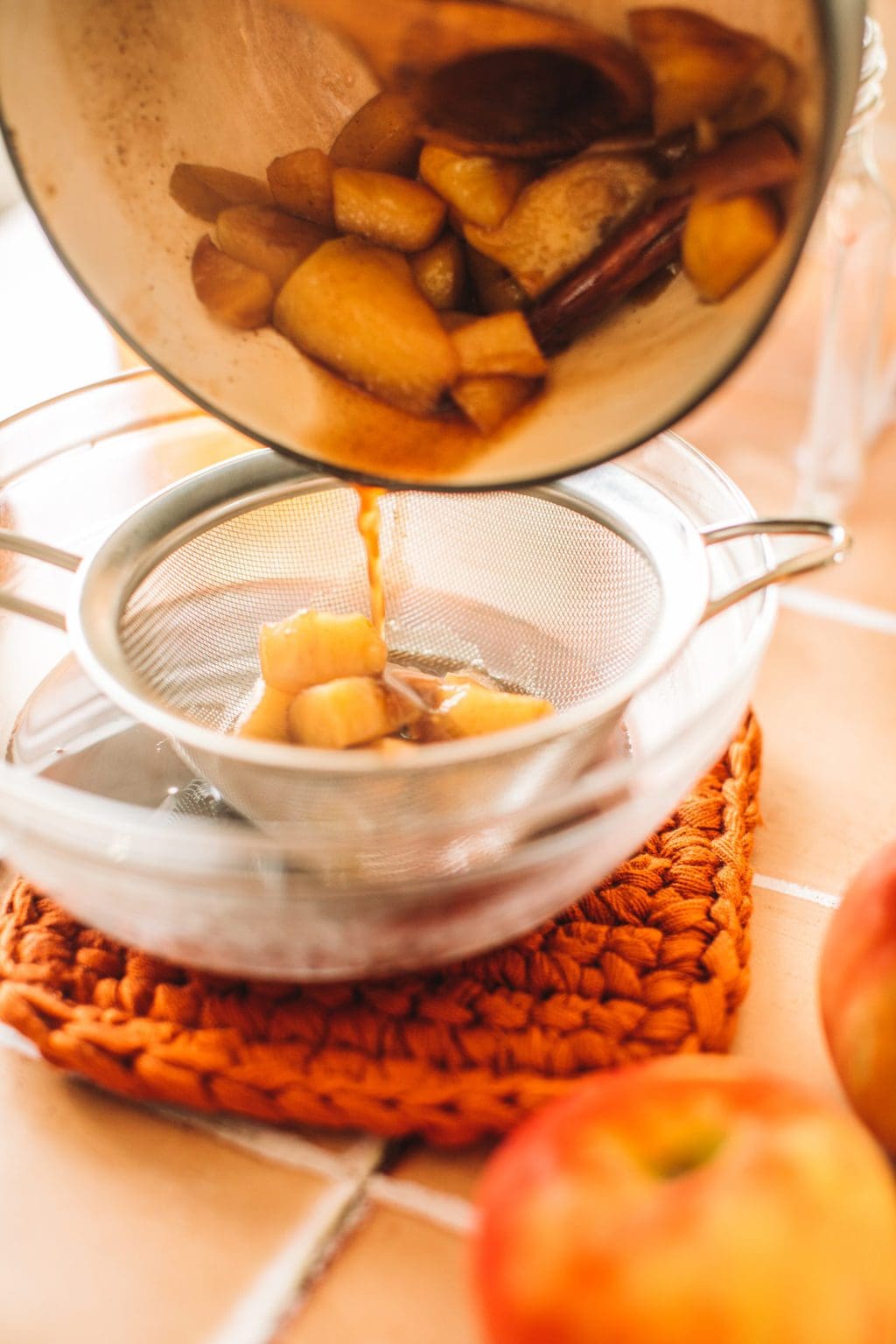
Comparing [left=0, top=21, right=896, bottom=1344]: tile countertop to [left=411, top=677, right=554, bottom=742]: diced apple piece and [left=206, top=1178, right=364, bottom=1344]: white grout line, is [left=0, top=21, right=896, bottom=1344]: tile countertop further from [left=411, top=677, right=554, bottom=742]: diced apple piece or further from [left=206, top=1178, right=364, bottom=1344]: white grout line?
[left=411, top=677, right=554, bottom=742]: diced apple piece

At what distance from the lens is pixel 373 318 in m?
0.69

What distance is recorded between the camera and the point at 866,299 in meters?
1.11

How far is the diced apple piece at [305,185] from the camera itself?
710 mm

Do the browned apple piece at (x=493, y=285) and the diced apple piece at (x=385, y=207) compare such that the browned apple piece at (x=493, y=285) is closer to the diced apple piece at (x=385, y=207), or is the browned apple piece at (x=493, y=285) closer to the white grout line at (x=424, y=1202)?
the diced apple piece at (x=385, y=207)

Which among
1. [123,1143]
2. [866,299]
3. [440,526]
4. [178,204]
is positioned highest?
[178,204]

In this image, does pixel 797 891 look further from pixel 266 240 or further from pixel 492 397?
pixel 266 240

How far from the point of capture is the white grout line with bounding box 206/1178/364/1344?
1.73 ft

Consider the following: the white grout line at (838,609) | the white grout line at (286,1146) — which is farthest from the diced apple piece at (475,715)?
the white grout line at (838,609)

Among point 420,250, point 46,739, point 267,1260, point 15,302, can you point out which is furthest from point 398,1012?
point 15,302

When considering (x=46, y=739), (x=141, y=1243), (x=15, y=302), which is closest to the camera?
(x=141, y=1243)

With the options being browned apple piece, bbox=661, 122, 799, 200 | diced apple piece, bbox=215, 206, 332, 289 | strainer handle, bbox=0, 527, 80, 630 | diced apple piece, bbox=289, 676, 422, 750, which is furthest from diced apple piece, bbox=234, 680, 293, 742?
browned apple piece, bbox=661, 122, 799, 200

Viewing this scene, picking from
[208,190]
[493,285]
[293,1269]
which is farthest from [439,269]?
[293,1269]

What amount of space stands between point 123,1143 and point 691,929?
0.97ft

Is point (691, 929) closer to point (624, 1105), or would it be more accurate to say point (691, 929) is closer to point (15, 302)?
point (624, 1105)
